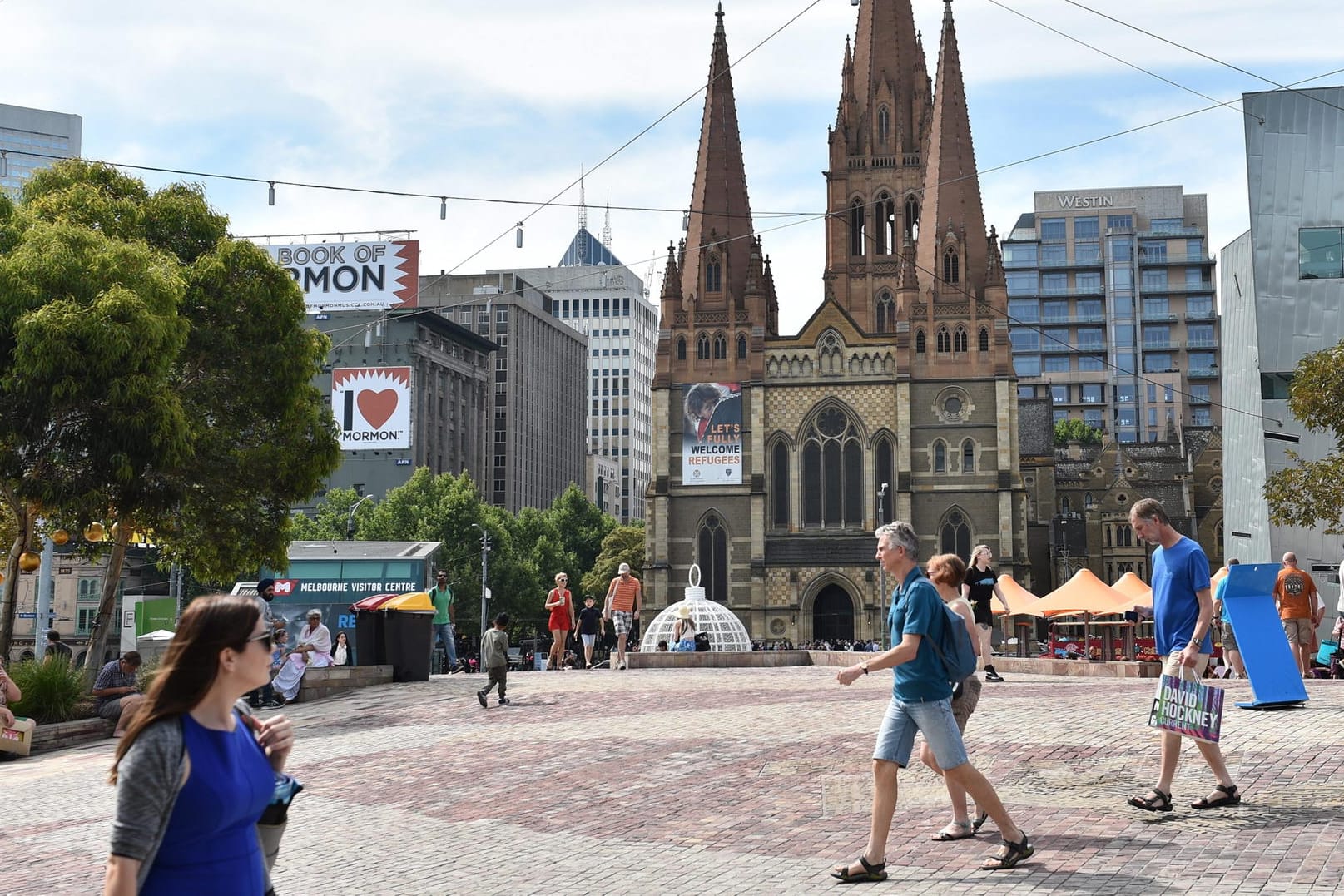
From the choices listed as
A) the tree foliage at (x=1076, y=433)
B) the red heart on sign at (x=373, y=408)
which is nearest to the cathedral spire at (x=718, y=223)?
the red heart on sign at (x=373, y=408)

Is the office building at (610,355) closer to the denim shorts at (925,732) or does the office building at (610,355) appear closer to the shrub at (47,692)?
the shrub at (47,692)

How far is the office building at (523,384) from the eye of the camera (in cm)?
13988

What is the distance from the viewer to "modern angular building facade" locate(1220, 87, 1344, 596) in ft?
129

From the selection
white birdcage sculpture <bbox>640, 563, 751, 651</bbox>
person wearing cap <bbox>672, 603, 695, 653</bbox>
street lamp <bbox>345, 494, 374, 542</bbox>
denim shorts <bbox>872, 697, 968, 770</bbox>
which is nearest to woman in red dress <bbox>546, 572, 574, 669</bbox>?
person wearing cap <bbox>672, 603, 695, 653</bbox>

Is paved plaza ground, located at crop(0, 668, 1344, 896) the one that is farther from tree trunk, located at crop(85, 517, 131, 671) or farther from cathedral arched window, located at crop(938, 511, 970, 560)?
cathedral arched window, located at crop(938, 511, 970, 560)

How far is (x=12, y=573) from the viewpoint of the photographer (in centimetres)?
2114

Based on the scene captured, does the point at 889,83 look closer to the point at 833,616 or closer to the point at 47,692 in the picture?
the point at 833,616

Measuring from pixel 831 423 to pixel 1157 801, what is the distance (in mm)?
59909

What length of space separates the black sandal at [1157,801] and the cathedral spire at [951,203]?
198 feet

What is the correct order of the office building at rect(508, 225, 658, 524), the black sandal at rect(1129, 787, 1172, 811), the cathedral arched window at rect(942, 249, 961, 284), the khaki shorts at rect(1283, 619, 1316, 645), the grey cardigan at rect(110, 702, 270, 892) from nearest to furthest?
the grey cardigan at rect(110, 702, 270, 892) → the black sandal at rect(1129, 787, 1172, 811) → the khaki shorts at rect(1283, 619, 1316, 645) → the cathedral arched window at rect(942, 249, 961, 284) → the office building at rect(508, 225, 658, 524)

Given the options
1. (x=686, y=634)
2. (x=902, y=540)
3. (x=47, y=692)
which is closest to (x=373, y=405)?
(x=686, y=634)

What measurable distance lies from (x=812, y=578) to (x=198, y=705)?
6378 cm

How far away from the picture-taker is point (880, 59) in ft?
256

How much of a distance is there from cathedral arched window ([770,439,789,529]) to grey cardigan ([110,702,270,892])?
6423 cm
